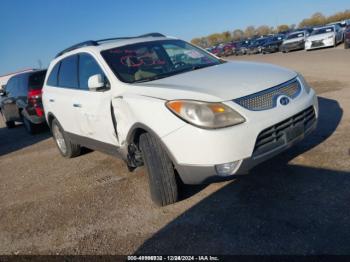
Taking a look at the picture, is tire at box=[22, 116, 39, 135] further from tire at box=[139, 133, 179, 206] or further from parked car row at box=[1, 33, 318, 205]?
tire at box=[139, 133, 179, 206]

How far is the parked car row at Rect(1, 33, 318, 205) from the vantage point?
125 inches

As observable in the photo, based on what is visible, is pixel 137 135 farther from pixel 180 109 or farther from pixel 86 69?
pixel 86 69

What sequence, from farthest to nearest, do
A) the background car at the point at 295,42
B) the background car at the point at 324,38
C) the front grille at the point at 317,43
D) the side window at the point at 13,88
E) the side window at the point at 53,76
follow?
the background car at the point at 295,42
the front grille at the point at 317,43
the background car at the point at 324,38
the side window at the point at 13,88
the side window at the point at 53,76

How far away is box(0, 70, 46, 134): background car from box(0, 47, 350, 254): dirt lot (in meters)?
3.83

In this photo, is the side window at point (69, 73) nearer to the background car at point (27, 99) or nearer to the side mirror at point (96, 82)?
the side mirror at point (96, 82)

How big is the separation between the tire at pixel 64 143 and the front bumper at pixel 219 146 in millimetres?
3231

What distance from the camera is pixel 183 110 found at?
3242mm

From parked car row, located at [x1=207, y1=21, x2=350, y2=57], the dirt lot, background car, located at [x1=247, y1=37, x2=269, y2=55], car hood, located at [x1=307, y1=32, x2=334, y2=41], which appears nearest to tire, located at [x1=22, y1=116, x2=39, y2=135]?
the dirt lot

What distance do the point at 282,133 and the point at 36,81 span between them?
7822 mm

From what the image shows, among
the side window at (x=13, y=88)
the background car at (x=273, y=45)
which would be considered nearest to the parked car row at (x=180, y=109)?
the side window at (x=13, y=88)

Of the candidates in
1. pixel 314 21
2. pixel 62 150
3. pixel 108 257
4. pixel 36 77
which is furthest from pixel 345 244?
pixel 314 21

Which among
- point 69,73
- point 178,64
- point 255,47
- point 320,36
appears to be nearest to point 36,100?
point 69,73

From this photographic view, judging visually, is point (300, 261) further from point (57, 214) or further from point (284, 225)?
point (57, 214)

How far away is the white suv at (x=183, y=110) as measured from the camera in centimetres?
317
